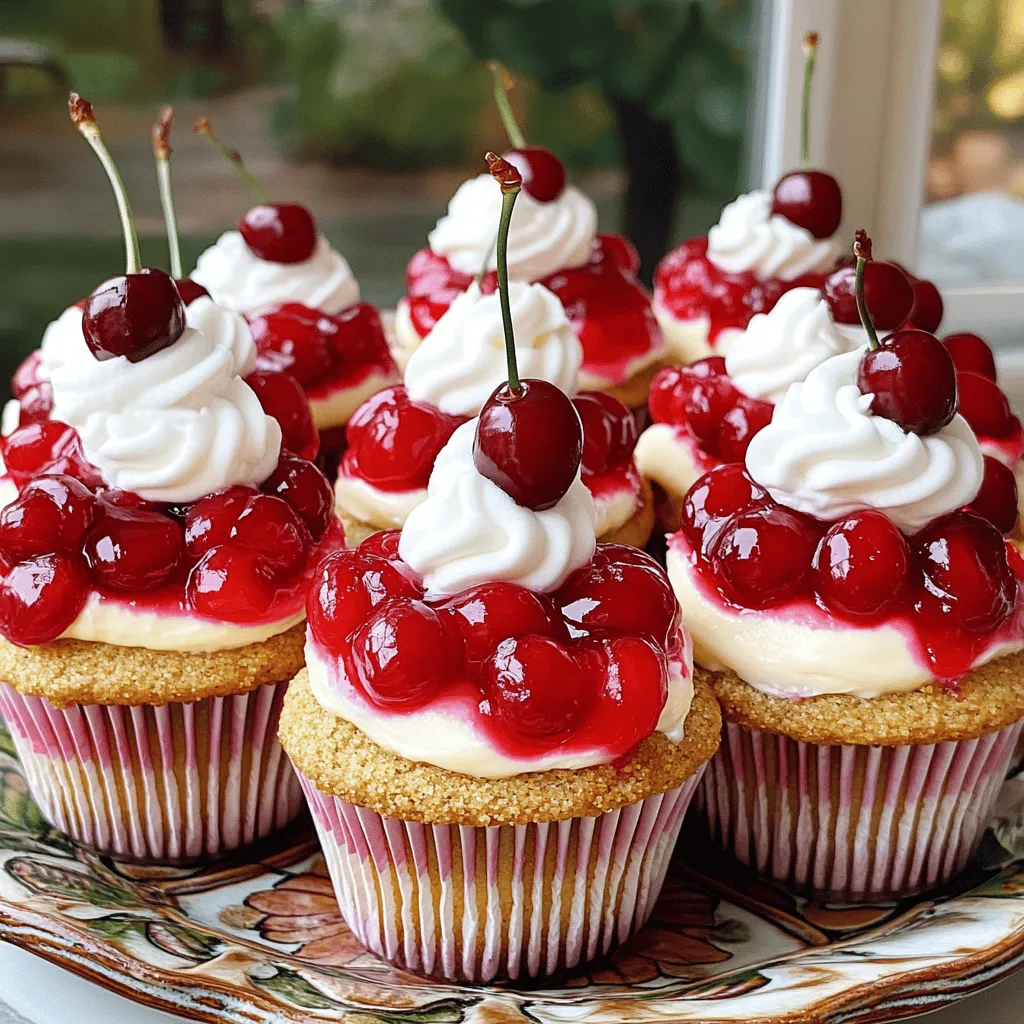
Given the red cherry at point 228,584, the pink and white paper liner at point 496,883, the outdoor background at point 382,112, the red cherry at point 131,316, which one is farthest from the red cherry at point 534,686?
the outdoor background at point 382,112

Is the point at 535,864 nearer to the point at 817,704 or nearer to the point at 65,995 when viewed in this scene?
the point at 817,704

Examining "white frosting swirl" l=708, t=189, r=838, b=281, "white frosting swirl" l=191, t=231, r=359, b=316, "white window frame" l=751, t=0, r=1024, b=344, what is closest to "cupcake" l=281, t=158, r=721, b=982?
"white frosting swirl" l=191, t=231, r=359, b=316

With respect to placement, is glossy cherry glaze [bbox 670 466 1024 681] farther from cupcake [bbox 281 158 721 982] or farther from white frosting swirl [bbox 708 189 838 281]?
white frosting swirl [bbox 708 189 838 281]

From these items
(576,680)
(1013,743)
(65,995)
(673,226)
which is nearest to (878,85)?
(673,226)

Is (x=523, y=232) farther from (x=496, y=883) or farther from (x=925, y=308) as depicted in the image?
(x=496, y=883)

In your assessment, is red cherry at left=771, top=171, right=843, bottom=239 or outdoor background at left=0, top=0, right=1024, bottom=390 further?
outdoor background at left=0, top=0, right=1024, bottom=390
